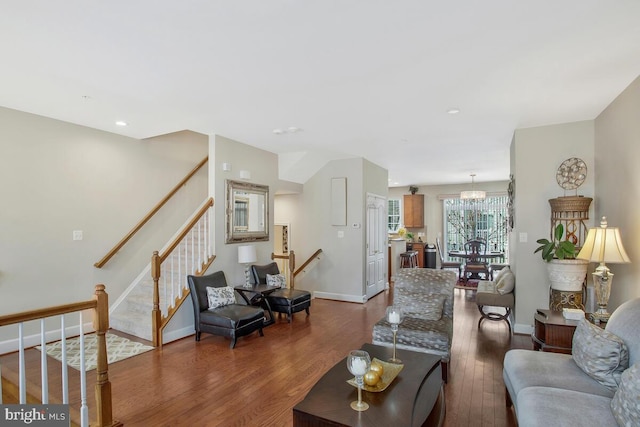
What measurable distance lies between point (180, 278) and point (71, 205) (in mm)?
1659

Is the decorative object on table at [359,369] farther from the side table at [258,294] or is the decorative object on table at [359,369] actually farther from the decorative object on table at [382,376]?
the side table at [258,294]

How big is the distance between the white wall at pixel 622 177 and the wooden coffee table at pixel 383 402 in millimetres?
2295

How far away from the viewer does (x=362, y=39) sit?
229 centimetres

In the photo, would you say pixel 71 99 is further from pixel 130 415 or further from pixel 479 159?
pixel 479 159

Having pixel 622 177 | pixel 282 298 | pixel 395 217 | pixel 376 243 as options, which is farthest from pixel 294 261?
pixel 395 217

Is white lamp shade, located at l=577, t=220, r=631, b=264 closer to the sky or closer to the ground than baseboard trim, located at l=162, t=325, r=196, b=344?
closer to the sky

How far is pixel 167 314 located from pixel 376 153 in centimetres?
416

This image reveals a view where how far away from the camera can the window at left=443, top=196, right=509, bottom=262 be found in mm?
9617

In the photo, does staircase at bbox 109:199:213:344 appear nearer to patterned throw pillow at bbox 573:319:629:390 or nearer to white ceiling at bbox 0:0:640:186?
white ceiling at bbox 0:0:640:186

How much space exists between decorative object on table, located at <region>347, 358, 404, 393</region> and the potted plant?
249 centimetres

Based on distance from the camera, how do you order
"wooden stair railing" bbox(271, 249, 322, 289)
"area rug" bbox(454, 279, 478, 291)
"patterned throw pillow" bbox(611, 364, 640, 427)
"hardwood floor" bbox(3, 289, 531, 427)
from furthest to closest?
"area rug" bbox(454, 279, 478, 291) → "wooden stair railing" bbox(271, 249, 322, 289) → "hardwood floor" bbox(3, 289, 531, 427) → "patterned throw pillow" bbox(611, 364, 640, 427)

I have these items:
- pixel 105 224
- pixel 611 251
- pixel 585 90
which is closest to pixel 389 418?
pixel 611 251

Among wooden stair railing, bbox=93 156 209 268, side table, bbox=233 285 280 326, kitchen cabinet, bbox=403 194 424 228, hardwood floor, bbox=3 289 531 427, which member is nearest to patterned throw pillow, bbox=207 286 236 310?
side table, bbox=233 285 280 326

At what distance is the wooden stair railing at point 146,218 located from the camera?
4609mm
